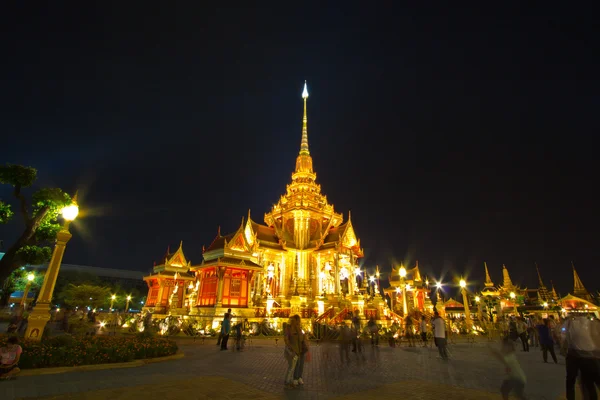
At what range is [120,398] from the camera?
6203 mm

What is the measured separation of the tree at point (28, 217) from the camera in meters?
17.6

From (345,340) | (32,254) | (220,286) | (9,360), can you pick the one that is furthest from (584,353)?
(220,286)

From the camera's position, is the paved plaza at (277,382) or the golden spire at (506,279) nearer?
the paved plaza at (277,382)

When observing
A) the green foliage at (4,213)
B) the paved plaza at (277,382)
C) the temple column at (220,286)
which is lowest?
the paved plaza at (277,382)

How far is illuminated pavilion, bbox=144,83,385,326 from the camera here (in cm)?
2898

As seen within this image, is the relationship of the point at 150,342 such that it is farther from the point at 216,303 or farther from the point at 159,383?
the point at 216,303

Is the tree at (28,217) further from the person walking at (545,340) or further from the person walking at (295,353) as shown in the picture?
the person walking at (545,340)

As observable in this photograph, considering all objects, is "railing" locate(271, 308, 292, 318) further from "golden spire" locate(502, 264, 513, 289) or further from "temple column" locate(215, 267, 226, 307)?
"golden spire" locate(502, 264, 513, 289)

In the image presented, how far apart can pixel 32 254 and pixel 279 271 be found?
25.3m

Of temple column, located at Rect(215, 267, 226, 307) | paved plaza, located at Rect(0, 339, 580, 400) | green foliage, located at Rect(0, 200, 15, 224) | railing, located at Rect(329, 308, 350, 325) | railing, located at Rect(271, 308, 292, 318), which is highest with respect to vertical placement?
green foliage, located at Rect(0, 200, 15, 224)

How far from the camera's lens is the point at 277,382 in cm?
804

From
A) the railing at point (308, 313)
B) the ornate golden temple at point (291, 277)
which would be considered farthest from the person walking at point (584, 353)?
the railing at point (308, 313)

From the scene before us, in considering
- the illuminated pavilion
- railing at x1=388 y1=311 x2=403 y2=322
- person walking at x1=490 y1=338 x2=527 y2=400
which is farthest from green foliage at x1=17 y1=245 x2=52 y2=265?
railing at x1=388 y1=311 x2=403 y2=322

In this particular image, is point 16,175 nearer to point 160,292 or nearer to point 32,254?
point 32,254
